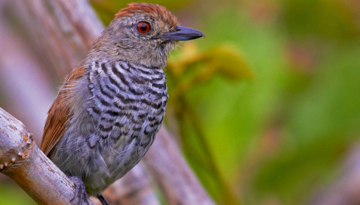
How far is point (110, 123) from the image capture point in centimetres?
266

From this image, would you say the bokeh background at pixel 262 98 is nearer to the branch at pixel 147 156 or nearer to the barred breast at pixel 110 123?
the branch at pixel 147 156

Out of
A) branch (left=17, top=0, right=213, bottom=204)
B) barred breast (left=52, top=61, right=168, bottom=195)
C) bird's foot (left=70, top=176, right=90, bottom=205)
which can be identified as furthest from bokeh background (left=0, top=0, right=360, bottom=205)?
bird's foot (left=70, top=176, right=90, bottom=205)

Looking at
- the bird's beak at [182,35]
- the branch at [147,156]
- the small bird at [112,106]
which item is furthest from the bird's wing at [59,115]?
the branch at [147,156]

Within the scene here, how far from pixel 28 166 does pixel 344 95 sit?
2.73m

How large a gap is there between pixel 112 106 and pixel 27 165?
0.81 metres

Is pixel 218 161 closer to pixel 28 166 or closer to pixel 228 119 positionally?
pixel 228 119

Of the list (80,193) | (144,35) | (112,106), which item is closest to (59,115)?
(112,106)

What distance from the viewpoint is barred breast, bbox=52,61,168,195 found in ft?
8.82

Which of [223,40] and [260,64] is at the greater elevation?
[223,40]

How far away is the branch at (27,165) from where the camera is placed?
6.13 ft

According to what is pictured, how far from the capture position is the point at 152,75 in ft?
9.75

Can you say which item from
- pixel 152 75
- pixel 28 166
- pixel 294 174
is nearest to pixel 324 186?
pixel 294 174

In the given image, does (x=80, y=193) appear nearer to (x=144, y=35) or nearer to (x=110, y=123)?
(x=110, y=123)

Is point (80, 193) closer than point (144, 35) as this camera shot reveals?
Yes
